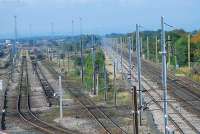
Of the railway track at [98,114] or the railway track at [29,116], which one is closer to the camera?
the railway track at [98,114]

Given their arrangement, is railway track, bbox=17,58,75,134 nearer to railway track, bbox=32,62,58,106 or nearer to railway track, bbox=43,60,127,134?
railway track, bbox=32,62,58,106

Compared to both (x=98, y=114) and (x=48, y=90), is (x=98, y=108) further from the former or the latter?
(x=48, y=90)

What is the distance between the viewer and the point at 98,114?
3284cm

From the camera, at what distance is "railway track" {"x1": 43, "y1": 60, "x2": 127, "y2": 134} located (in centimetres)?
2709

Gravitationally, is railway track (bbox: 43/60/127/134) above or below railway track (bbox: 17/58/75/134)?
above

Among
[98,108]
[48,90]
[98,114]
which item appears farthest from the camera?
[48,90]

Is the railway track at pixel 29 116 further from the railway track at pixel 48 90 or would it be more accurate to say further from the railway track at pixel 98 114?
the railway track at pixel 98 114

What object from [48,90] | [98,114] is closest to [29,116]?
[98,114]

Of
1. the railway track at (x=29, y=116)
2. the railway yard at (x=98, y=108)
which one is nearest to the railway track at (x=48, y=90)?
the railway yard at (x=98, y=108)

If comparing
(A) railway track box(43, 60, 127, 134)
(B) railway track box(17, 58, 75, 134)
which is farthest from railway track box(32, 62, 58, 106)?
(A) railway track box(43, 60, 127, 134)

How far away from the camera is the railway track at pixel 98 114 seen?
88.9 ft

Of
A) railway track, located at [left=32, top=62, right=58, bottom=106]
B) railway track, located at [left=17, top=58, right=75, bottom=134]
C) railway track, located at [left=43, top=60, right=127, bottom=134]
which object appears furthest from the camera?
railway track, located at [left=32, top=62, right=58, bottom=106]

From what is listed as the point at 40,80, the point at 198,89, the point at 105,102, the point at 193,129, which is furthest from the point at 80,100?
the point at 40,80

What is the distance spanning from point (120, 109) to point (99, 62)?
1700 centimetres
